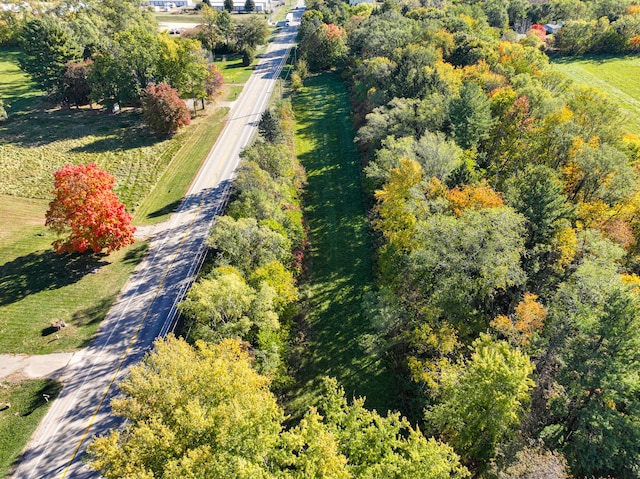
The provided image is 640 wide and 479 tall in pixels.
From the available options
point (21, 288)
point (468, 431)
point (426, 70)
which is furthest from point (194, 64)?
point (468, 431)

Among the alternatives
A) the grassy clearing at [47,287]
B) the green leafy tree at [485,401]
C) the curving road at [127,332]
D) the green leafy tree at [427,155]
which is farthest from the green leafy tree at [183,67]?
the green leafy tree at [485,401]

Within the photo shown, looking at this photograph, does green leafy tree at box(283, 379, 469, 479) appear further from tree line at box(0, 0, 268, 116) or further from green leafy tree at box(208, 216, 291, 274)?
tree line at box(0, 0, 268, 116)

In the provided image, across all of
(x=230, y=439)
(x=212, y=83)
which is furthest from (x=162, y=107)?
(x=230, y=439)

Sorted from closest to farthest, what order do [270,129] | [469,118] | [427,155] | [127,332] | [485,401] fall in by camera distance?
[485,401]
[127,332]
[427,155]
[469,118]
[270,129]

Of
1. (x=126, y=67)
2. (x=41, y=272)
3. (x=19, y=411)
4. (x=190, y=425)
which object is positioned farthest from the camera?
(x=126, y=67)

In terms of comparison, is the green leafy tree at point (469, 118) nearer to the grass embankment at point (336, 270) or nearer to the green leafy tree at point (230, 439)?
the grass embankment at point (336, 270)

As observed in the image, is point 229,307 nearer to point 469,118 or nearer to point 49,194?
point 469,118

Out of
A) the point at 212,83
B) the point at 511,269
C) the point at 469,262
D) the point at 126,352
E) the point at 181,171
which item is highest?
the point at 212,83

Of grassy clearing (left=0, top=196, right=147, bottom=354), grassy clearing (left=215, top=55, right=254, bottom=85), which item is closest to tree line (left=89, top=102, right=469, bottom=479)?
grassy clearing (left=0, top=196, right=147, bottom=354)
